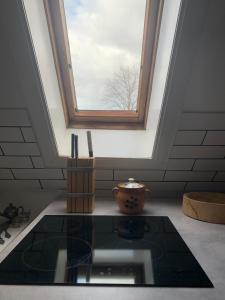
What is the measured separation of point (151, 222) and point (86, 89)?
81cm

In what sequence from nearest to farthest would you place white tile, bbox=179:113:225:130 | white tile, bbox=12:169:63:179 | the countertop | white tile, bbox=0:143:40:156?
the countertop, white tile, bbox=179:113:225:130, white tile, bbox=0:143:40:156, white tile, bbox=12:169:63:179

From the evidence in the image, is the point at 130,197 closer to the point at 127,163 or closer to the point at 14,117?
the point at 127,163

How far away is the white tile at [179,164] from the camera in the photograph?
1.28 meters

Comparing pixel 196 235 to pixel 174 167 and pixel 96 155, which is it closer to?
pixel 174 167

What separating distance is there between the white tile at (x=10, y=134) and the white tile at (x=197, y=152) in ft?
2.48

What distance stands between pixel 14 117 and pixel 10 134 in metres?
0.11

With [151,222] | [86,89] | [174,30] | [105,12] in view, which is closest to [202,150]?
[151,222]

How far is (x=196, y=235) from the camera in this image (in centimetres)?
90

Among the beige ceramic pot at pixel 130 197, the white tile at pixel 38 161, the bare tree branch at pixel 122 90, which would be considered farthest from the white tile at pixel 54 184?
the bare tree branch at pixel 122 90

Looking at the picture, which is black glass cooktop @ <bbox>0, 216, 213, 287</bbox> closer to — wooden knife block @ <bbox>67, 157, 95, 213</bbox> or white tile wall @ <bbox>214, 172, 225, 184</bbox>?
wooden knife block @ <bbox>67, 157, 95, 213</bbox>

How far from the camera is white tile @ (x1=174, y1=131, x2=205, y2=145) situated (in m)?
1.15

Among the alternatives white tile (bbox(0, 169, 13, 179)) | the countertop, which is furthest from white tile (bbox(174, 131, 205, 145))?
white tile (bbox(0, 169, 13, 179))

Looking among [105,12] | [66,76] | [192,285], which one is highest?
[105,12]

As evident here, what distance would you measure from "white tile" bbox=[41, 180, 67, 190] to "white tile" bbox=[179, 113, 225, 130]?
71 cm
